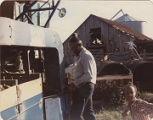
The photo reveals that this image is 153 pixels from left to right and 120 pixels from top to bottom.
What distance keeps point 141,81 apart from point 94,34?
1029 centimetres

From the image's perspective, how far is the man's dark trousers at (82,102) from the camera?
432 centimetres

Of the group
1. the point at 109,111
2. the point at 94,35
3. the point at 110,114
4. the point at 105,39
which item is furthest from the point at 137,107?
the point at 94,35

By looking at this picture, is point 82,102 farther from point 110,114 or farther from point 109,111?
point 109,111

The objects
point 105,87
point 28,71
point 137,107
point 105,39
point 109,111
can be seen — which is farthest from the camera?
point 105,39

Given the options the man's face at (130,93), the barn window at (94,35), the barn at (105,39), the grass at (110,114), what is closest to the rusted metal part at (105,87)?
the grass at (110,114)

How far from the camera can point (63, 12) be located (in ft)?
27.7

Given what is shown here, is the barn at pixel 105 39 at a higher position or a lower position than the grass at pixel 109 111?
higher

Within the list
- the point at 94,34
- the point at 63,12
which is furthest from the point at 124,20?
the point at 63,12

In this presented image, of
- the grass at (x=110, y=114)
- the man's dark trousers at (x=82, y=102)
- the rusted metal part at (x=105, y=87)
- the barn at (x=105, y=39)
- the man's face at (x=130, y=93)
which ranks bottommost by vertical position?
the grass at (x=110, y=114)

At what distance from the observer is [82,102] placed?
437 centimetres

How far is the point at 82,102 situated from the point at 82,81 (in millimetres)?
303

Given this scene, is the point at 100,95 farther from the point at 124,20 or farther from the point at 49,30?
the point at 124,20

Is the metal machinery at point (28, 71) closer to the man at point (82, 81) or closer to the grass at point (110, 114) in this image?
the man at point (82, 81)

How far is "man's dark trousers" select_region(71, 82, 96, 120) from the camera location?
432 centimetres
